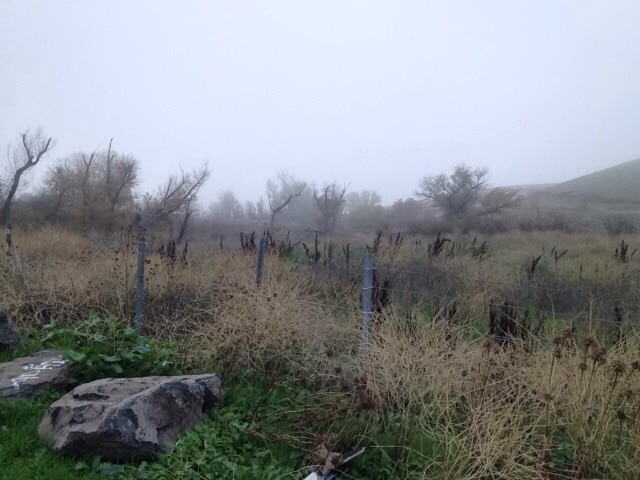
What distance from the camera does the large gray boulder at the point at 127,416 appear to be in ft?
10.6

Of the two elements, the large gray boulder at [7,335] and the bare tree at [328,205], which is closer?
the large gray boulder at [7,335]

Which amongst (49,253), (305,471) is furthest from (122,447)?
(49,253)

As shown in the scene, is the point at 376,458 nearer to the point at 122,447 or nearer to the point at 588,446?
the point at 588,446

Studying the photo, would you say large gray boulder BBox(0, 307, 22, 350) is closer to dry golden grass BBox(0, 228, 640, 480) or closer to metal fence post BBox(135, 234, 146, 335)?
dry golden grass BBox(0, 228, 640, 480)

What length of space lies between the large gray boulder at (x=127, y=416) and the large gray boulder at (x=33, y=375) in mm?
580

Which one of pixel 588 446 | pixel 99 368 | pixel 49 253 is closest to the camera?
pixel 588 446

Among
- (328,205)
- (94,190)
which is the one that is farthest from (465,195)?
(94,190)

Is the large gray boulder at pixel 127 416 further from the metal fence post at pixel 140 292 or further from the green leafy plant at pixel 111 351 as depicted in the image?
the metal fence post at pixel 140 292

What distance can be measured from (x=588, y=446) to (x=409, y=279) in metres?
5.20

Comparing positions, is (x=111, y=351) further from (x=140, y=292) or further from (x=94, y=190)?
(x=94, y=190)

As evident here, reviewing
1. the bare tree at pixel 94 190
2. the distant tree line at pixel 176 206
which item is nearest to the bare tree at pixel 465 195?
the distant tree line at pixel 176 206

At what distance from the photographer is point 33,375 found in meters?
4.21

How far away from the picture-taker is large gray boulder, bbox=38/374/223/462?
3.22 m

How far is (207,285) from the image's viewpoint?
22.8ft
